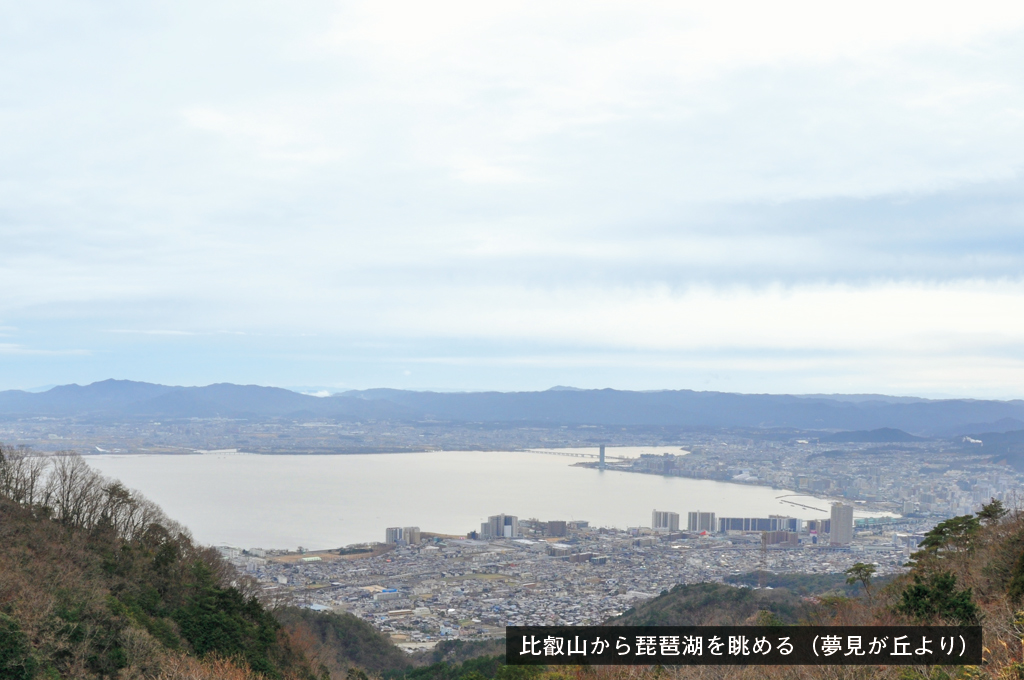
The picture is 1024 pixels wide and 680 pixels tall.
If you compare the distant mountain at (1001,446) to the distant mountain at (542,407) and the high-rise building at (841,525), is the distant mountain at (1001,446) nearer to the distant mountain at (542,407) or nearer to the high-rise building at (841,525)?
the high-rise building at (841,525)

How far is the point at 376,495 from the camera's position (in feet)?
146

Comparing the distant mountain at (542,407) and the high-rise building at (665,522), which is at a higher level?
the distant mountain at (542,407)

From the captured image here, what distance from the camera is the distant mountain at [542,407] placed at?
81.1 meters

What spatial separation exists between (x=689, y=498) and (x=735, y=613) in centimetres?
2923

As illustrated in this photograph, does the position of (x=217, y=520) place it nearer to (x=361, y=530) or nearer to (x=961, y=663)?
(x=361, y=530)

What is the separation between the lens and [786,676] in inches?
205

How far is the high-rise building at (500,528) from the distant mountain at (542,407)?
57020 millimetres

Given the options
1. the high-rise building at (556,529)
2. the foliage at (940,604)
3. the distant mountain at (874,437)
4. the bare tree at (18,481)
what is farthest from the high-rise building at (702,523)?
the distant mountain at (874,437)

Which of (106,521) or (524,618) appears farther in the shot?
(524,618)

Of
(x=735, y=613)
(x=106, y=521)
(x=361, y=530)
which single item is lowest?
(x=361, y=530)

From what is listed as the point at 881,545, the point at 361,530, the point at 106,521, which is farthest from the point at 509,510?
the point at 106,521

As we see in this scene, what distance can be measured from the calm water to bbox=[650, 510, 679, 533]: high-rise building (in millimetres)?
1577

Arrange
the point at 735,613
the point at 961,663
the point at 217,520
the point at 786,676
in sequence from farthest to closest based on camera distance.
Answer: the point at 217,520, the point at 735,613, the point at 786,676, the point at 961,663

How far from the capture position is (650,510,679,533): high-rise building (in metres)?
34.0
